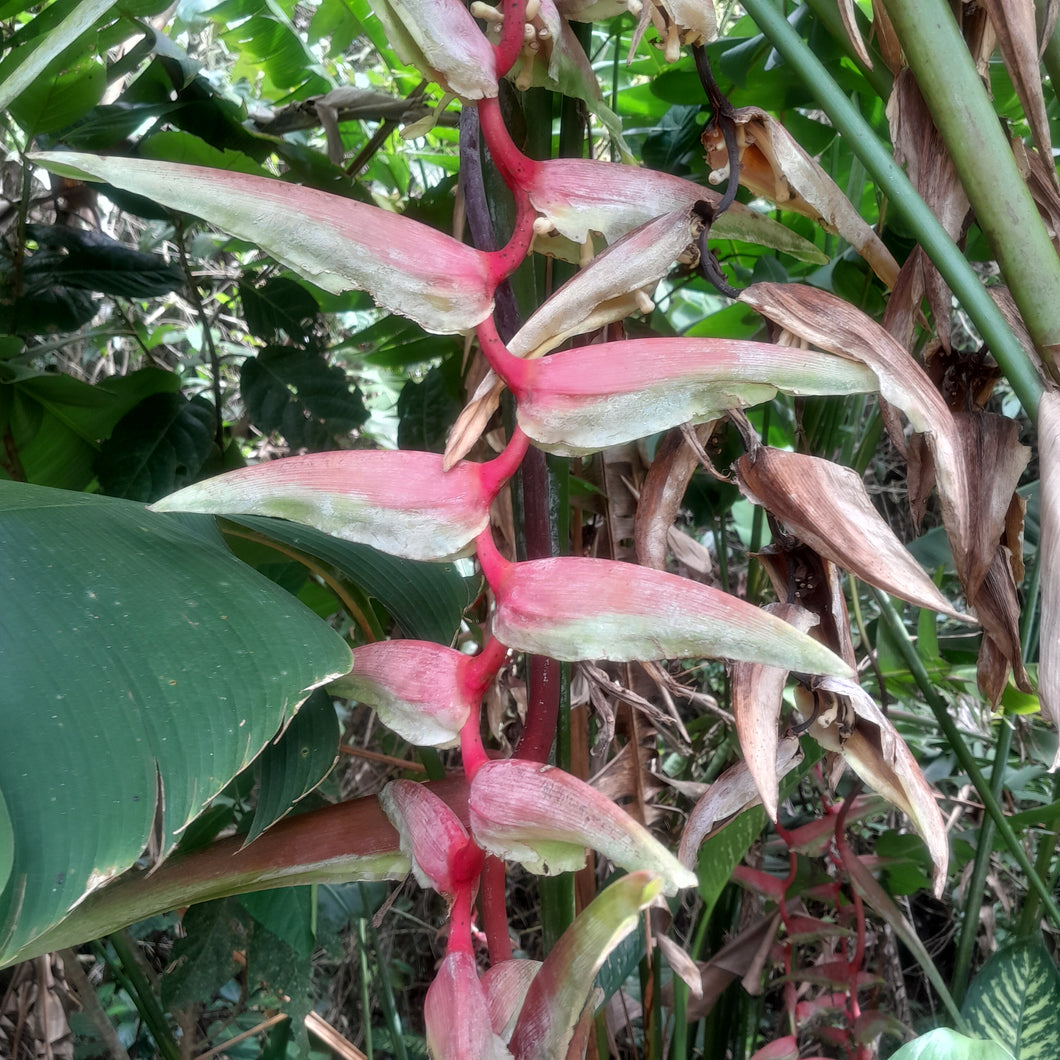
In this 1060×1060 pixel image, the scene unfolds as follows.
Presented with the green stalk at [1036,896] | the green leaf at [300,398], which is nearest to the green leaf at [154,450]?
the green leaf at [300,398]

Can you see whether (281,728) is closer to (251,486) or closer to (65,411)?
(251,486)

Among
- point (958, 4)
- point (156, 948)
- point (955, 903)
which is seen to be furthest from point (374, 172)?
point (955, 903)

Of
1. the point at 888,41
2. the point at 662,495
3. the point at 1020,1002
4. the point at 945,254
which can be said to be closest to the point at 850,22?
the point at 888,41

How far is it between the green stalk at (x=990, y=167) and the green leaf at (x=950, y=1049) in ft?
1.09

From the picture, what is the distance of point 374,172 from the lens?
120cm

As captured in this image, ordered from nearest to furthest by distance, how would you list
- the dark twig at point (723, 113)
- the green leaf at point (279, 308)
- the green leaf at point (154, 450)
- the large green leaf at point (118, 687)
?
the large green leaf at point (118, 687), the dark twig at point (723, 113), the green leaf at point (154, 450), the green leaf at point (279, 308)

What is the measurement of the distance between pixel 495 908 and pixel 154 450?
67 cm

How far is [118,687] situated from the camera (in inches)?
11.7

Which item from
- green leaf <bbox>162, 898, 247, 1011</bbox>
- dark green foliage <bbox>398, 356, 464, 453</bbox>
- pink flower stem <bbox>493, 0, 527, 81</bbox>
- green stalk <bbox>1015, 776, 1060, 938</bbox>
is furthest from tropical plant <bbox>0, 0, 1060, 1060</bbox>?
green stalk <bbox>1015, 776, 1060, 938</bbox>

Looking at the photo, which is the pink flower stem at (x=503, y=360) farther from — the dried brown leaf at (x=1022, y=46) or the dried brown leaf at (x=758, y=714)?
the dried brown leaf at (x=1022, y=46)

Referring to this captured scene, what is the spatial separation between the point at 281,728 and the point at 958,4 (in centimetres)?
46

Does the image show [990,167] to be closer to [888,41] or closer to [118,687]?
[888,41]

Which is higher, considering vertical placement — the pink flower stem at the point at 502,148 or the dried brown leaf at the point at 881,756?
the pink flower stem at the point at 502,148

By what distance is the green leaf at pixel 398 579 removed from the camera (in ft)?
1.53
